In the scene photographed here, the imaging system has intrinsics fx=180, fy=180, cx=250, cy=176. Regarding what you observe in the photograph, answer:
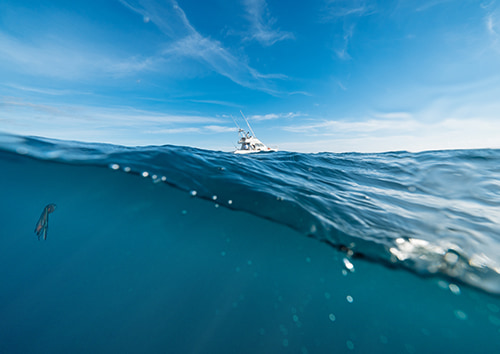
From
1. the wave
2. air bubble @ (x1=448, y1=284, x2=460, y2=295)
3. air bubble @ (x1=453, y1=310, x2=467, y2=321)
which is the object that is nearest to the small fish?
the wave

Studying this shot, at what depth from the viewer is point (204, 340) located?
334cm

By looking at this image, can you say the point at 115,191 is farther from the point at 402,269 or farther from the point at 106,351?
the point at 402,269

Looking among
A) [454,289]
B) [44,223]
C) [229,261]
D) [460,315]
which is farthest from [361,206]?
[44,223]

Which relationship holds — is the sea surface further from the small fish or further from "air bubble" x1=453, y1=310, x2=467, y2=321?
the small fish

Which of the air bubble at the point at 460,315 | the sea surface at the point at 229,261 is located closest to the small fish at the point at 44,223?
the sea surface at the point at 229,261

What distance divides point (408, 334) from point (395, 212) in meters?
2.90

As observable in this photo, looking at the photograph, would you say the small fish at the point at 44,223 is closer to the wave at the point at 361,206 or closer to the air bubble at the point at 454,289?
the wave at the point at 361,206

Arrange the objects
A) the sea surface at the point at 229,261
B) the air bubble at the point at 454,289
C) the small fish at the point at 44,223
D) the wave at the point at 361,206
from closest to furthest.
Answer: the sea surface at the point at 229,261
the air bubble at the point at 454,289
the wave at the point at 361,206
the small fish at the point at 44,223

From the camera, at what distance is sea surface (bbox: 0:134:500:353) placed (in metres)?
3.45

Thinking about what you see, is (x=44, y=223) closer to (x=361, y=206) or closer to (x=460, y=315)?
(x=361, y=206)

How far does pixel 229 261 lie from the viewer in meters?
4.83

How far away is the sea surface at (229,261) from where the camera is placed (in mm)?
3451

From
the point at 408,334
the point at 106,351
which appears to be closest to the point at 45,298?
the point at 106,351

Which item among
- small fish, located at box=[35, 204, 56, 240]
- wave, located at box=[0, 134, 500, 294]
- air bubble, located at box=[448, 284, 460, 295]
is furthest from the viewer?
small fish, located at box=[35, 204, 56, 240]
